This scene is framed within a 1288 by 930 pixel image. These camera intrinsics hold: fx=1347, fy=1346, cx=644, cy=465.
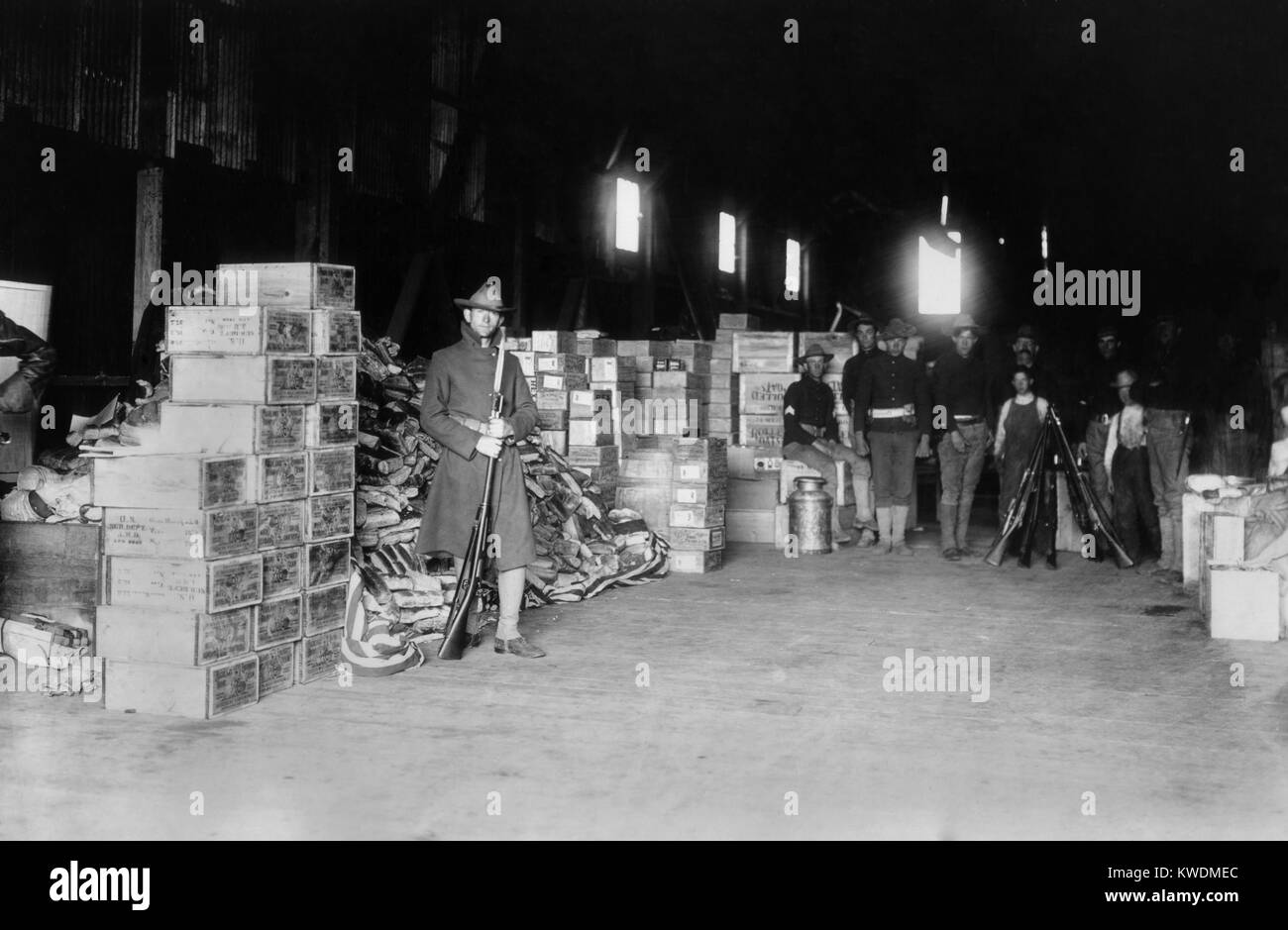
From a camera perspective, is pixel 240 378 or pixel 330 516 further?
pixel 330 516

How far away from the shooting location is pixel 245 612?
241 inches

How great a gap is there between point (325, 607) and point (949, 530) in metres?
6.65

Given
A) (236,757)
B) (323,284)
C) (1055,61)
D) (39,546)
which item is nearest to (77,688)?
(39,546)

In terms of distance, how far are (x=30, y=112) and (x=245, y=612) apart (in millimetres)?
4403

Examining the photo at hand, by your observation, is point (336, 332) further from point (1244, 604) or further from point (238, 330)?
point (1244, 604)

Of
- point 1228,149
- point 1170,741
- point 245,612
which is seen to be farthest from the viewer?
point 1228,149

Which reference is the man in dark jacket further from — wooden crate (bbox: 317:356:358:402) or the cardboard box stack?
the cardboard box stack

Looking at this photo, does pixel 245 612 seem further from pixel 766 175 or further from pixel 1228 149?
pixel 766 175

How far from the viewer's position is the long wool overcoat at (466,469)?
7141mm

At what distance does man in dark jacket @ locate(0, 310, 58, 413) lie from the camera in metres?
7.18

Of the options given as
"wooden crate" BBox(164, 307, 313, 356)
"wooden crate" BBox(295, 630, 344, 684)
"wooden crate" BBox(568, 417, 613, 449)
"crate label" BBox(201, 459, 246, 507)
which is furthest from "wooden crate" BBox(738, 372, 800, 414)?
"crate label" BBox(201, 459, 246, 507)

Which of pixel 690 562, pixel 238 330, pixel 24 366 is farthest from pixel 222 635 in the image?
pixel 690 562

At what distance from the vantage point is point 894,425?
11898mm

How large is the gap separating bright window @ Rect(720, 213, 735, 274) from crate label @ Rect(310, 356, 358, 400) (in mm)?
15721
